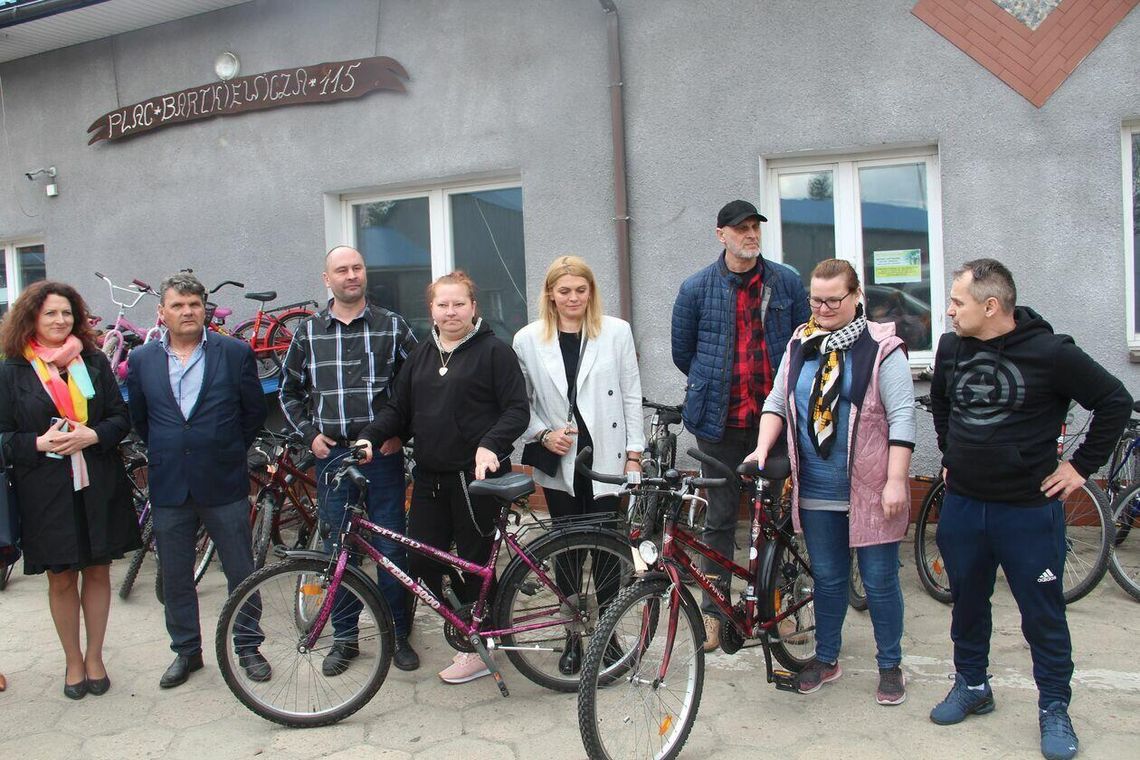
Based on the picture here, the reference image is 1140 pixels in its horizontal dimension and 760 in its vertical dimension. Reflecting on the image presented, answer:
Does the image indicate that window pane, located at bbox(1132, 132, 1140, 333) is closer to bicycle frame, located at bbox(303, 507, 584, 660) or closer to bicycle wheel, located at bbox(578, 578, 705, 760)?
bicycle wheel, located at bbox(578, 578, 705, 760)

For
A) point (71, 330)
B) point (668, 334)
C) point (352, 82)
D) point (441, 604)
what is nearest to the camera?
point (441, 604)

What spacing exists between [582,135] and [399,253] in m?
1.86

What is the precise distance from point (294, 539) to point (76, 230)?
4421mm

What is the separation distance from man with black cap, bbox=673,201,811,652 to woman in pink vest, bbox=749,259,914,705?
1.44 ft

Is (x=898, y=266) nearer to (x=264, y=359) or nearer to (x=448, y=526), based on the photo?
(x=448, y=526)

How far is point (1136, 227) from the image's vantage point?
18.5ft

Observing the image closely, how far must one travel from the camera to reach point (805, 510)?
3674 mm

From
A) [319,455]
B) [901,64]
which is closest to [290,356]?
[319,455]

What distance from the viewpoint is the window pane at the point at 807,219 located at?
6.14 meters

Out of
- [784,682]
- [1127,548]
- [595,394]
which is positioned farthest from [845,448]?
[1127,548]

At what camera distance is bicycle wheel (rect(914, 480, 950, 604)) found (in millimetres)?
4793

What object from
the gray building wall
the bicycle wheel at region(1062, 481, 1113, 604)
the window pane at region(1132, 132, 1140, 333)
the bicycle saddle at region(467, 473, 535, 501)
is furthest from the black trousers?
the window pane at region(1132, 132, 1140, 333)

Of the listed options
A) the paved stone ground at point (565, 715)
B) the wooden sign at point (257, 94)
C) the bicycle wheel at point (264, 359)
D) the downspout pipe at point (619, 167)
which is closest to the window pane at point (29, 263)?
the wooden sign at point (257, 94)

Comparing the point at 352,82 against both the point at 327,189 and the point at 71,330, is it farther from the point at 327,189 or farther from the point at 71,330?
the point at 71,330
